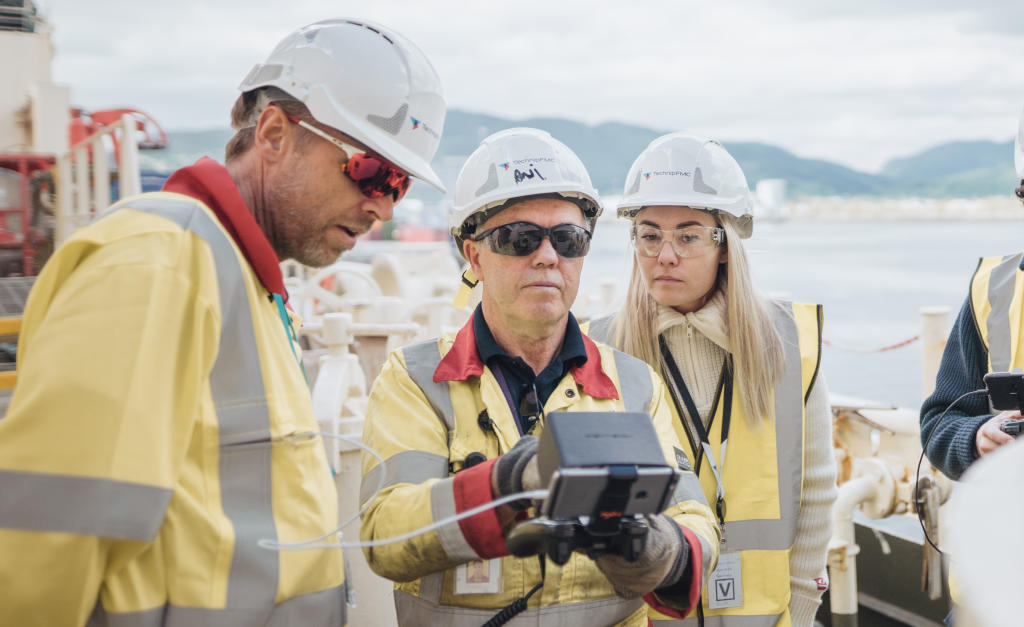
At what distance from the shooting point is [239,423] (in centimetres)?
139

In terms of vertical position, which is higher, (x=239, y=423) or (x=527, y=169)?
(x=527, y=169)

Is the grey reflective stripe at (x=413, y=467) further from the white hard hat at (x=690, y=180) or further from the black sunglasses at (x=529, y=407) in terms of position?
the white hard hat at (x=690, y=180)

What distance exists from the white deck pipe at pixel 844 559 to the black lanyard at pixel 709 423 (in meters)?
2.29

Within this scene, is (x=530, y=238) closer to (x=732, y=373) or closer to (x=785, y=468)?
(x=732, y=373)

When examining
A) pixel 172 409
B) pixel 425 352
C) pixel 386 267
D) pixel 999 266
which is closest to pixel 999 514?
pixel 172 409

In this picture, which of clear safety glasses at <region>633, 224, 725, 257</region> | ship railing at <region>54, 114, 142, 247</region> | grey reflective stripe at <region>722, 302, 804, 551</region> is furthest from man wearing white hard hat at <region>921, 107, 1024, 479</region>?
ship railing at <region>54, 114, 142, 247</region>

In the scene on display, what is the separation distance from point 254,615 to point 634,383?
3.43 ft

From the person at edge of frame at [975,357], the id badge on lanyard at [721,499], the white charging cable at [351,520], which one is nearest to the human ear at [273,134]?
the white charging cable at [351,520]

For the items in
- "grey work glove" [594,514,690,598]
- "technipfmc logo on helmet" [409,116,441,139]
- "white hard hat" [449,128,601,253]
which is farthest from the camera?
"white hard hat" [449,128,601,253]

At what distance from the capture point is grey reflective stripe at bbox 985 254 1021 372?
2.51 meters

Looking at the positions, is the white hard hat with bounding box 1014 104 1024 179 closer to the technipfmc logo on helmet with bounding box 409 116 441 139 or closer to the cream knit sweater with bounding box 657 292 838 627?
the cream knit sweater with bounding box 657 292 838 627

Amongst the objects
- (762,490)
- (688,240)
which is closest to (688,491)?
(762,490)

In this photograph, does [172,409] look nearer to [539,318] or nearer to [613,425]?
[613,425]

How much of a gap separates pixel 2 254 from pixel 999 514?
737cm
